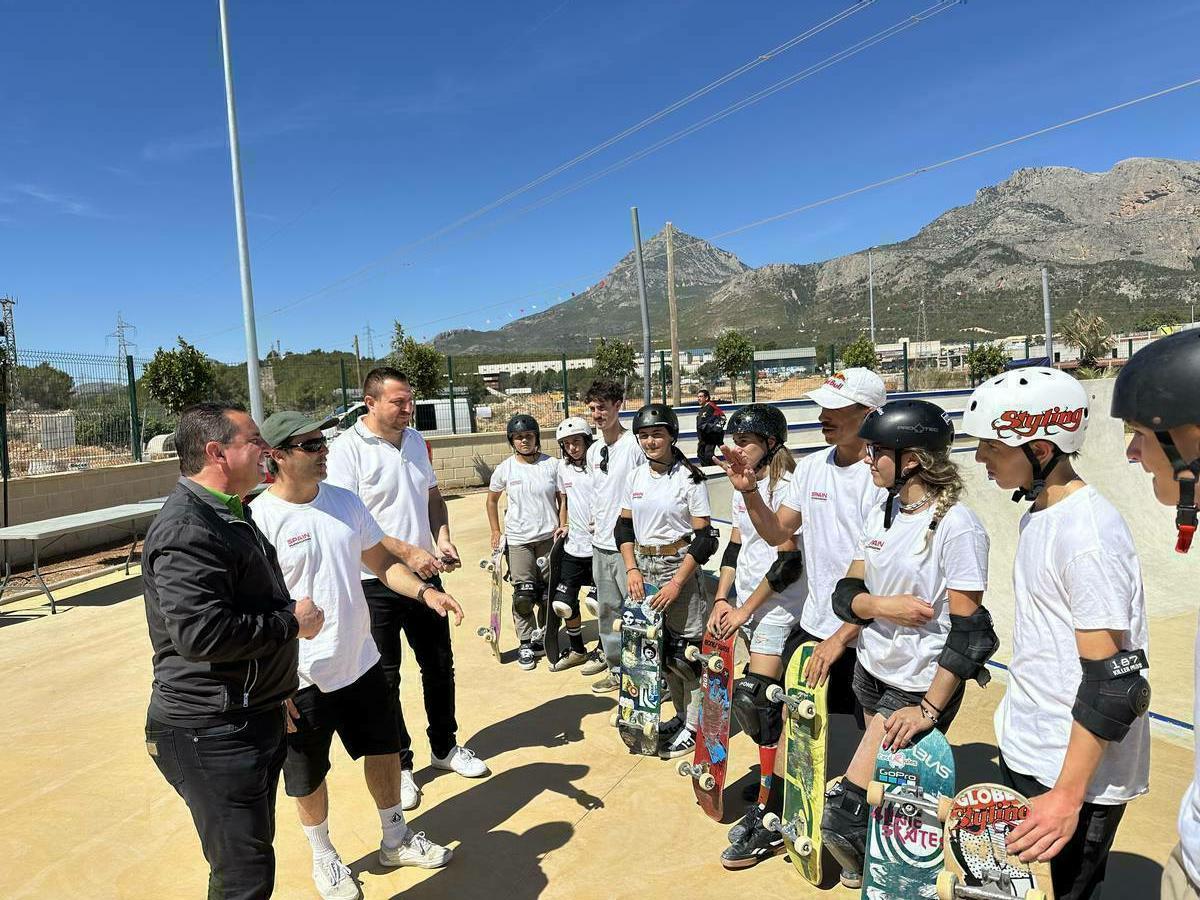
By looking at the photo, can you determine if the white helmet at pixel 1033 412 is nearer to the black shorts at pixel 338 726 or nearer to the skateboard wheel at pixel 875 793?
the skateboard wheel at pixel 875 793

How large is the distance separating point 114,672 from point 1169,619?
409 inches

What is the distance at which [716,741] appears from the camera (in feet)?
11.1

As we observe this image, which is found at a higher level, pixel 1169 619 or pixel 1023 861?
pixel 1023 861

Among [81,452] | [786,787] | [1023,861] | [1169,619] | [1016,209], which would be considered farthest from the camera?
[1016,209]

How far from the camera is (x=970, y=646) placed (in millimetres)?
2312

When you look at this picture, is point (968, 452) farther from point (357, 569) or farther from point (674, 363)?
point (357, 569)

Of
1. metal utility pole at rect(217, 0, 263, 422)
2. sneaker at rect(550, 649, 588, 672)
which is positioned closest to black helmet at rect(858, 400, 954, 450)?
sneaker at rect(550, 649, 588, 672)

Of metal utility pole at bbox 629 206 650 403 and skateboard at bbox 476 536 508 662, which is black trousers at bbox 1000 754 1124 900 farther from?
metal utility pole at bbox 629 206 650 403

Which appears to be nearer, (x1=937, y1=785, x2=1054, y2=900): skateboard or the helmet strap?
the helmet strap

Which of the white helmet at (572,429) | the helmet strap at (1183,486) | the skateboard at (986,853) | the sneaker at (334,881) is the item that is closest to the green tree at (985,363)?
the white helmet at (572,429)

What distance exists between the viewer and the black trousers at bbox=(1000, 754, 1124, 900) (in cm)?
184

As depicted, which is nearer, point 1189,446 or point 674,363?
point 1189,446

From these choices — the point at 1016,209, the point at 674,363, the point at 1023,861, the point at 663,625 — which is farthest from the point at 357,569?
the point at 1016,209

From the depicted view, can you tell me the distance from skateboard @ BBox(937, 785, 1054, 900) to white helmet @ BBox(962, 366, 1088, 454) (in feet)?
3.26
